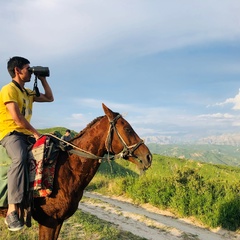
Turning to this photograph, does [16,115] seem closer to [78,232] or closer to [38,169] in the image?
[38,169]

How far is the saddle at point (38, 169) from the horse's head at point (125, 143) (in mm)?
985

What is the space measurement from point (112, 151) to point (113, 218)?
7806mm

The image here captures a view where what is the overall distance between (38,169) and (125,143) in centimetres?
145

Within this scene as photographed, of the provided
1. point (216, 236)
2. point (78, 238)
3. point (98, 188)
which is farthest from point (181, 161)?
point (78, 238)

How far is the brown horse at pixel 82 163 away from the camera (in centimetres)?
458

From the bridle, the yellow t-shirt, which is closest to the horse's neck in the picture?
the bridle

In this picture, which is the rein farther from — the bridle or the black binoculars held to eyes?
the black binoculars held to eyes

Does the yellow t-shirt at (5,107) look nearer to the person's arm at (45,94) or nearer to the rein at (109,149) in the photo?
the person's arm at (45,94)

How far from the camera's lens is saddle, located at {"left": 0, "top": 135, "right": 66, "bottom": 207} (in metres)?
4.47

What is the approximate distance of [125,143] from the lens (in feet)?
15.5

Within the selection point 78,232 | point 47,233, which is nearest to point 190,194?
point 78,232

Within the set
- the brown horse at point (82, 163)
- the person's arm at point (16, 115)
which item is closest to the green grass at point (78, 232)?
the brown horse at point (82, 163)

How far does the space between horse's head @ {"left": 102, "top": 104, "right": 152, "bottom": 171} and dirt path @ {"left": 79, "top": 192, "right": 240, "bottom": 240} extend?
5.67 meters

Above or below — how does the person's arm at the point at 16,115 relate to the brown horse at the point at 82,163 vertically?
above
